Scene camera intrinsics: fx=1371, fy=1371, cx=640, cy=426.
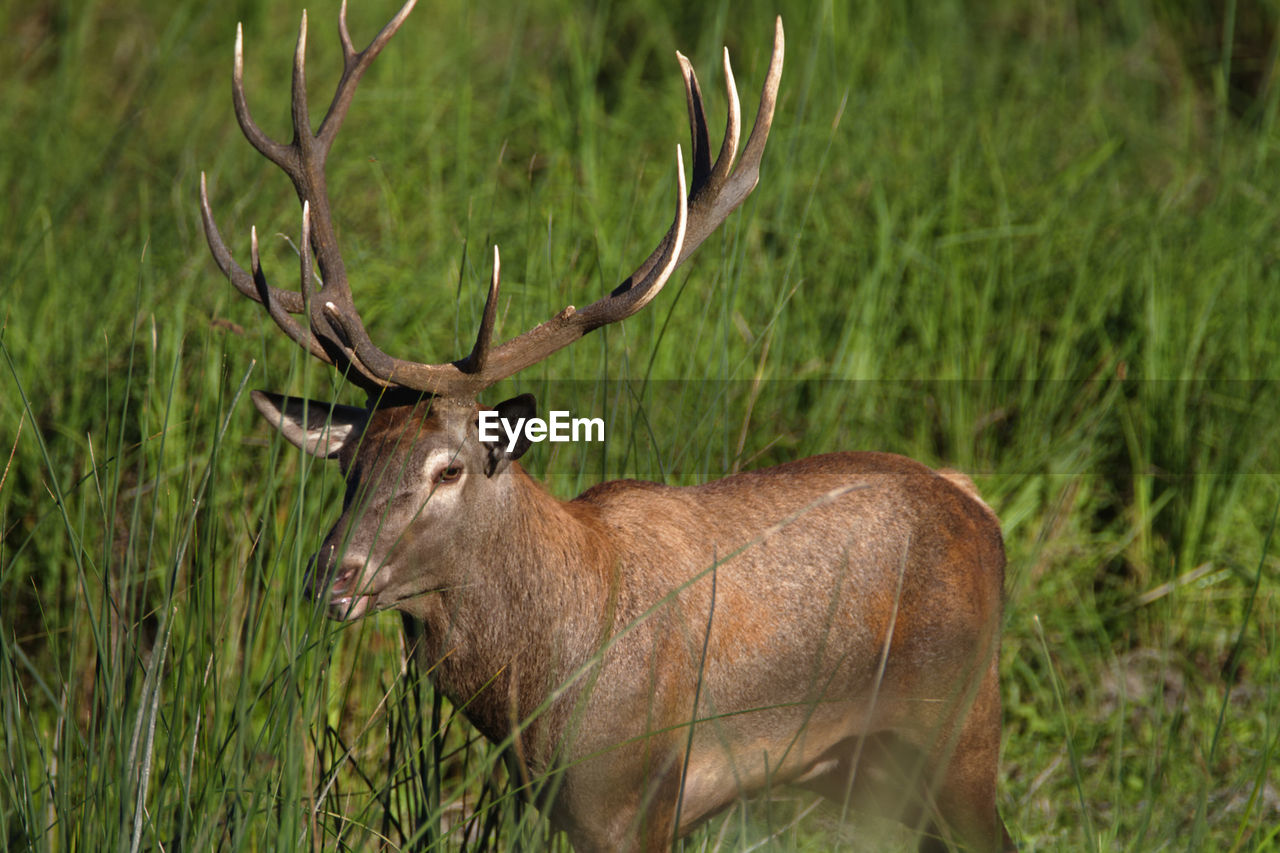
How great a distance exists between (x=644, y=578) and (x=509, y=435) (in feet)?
1.65

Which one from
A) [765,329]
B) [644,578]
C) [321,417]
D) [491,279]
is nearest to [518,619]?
[644,578]

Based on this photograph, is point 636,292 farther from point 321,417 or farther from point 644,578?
point 321,417

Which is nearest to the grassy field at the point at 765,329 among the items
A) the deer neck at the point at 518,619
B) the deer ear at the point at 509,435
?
the deer neck at the point at 518,619

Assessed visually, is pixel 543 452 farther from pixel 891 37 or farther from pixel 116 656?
pixel 891 37

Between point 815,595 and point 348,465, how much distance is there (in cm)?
116

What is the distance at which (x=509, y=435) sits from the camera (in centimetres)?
305

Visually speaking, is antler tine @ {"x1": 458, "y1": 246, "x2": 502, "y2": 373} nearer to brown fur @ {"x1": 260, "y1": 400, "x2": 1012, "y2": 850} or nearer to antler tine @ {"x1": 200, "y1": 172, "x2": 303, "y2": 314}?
brown fur @ {"x1": 260, "y1": 400, "x2": 1012, "y2": 850}

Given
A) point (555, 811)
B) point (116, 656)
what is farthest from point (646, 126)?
point (116, 656)

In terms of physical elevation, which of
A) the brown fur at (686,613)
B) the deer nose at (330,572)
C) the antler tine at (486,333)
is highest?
the antler tine at (486,333)

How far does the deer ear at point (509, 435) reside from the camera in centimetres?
303

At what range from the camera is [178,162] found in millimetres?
5988

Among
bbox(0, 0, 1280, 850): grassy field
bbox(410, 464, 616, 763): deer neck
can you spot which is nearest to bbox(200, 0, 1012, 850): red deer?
bbox(410, 464, 616, 763): deer neck

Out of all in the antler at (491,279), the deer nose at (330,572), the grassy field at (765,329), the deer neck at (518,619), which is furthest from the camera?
the grassy field at (765,329)

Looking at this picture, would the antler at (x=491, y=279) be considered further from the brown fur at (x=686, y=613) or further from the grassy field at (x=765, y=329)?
the grassy field at (x=765, y=329)
